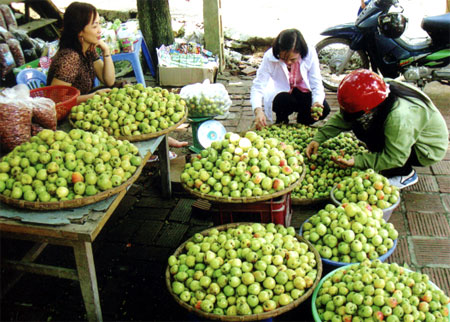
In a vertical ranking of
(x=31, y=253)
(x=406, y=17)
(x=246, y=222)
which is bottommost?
(x=31, y=253)

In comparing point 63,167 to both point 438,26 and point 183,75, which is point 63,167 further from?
point 438,26

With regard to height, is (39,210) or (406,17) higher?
(406,17)

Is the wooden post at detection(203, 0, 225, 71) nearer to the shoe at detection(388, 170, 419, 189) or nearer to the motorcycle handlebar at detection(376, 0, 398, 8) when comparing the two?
the motorcycle handlebar at detection(376, 0, 398, 8)

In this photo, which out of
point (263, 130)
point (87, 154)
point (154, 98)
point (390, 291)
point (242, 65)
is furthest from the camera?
point (242, 65)

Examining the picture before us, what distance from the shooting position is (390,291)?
86.5 inches

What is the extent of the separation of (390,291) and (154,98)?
225 cm

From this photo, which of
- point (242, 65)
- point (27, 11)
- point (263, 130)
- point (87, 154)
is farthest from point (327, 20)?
point (87, 154)

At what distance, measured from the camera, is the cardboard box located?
6.05 m

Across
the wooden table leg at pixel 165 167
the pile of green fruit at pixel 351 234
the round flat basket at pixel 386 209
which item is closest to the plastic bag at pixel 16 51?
the wooden table leg at pixel 165 167

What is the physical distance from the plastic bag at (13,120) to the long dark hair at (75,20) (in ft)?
3.96

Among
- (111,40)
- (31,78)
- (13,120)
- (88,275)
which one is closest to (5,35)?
(111,40)

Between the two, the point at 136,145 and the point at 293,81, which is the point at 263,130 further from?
the point at 136,145

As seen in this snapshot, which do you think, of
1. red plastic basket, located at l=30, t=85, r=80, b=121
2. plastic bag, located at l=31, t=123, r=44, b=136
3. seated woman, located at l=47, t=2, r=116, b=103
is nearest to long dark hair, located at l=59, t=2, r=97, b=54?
seated woman, located at l=47, t=2, r=116, b=103

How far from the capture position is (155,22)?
6.42m
